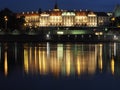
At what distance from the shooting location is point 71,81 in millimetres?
18719

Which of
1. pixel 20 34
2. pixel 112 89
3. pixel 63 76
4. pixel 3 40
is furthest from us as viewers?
pixel 20 34

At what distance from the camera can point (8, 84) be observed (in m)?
17.7

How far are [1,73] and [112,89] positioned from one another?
7431mm

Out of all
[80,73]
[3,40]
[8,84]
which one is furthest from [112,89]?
[3,40]

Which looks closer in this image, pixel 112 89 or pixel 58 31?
pixel 112 89

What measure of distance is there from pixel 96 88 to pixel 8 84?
11.6 ft

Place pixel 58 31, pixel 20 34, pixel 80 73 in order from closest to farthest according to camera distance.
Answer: pixel 80 73
pixel 20 34
pixel 58 31

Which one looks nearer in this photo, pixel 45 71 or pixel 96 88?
pixel 96 88

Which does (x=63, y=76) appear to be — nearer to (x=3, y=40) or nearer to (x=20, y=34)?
(x=3, y=40)

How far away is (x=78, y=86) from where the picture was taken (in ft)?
56.7

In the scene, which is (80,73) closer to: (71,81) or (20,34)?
(71,81)

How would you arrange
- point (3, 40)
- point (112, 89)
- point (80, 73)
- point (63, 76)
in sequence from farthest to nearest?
point (3, 40), point (80, 73), point (63, 76), point (112, 89)

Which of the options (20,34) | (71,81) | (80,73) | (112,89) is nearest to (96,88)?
(112,89)

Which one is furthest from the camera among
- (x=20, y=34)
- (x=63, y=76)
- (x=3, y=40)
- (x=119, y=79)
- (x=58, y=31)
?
(x=58, y=31)
